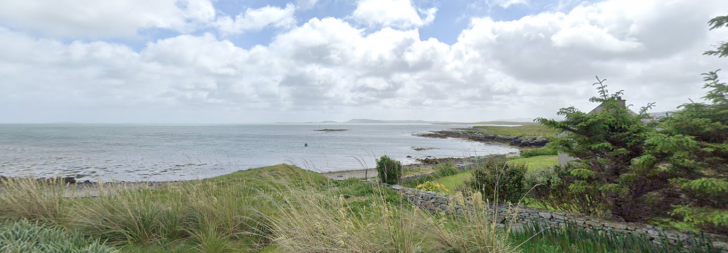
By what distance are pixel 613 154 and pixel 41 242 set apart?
27.4 ft

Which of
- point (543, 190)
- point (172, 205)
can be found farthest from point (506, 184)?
point (172, 205)

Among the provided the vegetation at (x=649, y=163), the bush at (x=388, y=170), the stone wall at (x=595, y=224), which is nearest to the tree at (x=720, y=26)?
the vegetation at (x=649, y=163)

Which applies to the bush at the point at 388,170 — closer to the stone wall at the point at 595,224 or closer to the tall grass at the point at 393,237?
the stone wall at the point at 595,224

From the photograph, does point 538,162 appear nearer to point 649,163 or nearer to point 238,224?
point 649,163

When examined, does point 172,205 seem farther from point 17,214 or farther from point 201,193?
point 17,214

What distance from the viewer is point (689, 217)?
395cm

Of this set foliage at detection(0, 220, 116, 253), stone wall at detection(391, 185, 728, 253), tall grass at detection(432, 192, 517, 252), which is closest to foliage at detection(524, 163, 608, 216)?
stone wall at detection(391, 185, 728, 253)

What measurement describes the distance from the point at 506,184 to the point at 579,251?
10.7 feet

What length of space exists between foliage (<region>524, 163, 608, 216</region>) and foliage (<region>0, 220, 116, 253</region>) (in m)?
6.44

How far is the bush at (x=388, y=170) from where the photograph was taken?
36.0ft

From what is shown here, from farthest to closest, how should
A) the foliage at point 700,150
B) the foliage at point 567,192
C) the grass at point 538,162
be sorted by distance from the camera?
1. the grass at point 538,162
2. the foliage at point 567,192
3. the foliage at point 700,150

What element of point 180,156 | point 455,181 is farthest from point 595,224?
point 180,156

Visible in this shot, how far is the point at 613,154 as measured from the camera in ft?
17.4

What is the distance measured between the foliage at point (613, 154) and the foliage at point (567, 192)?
0.06 meters
